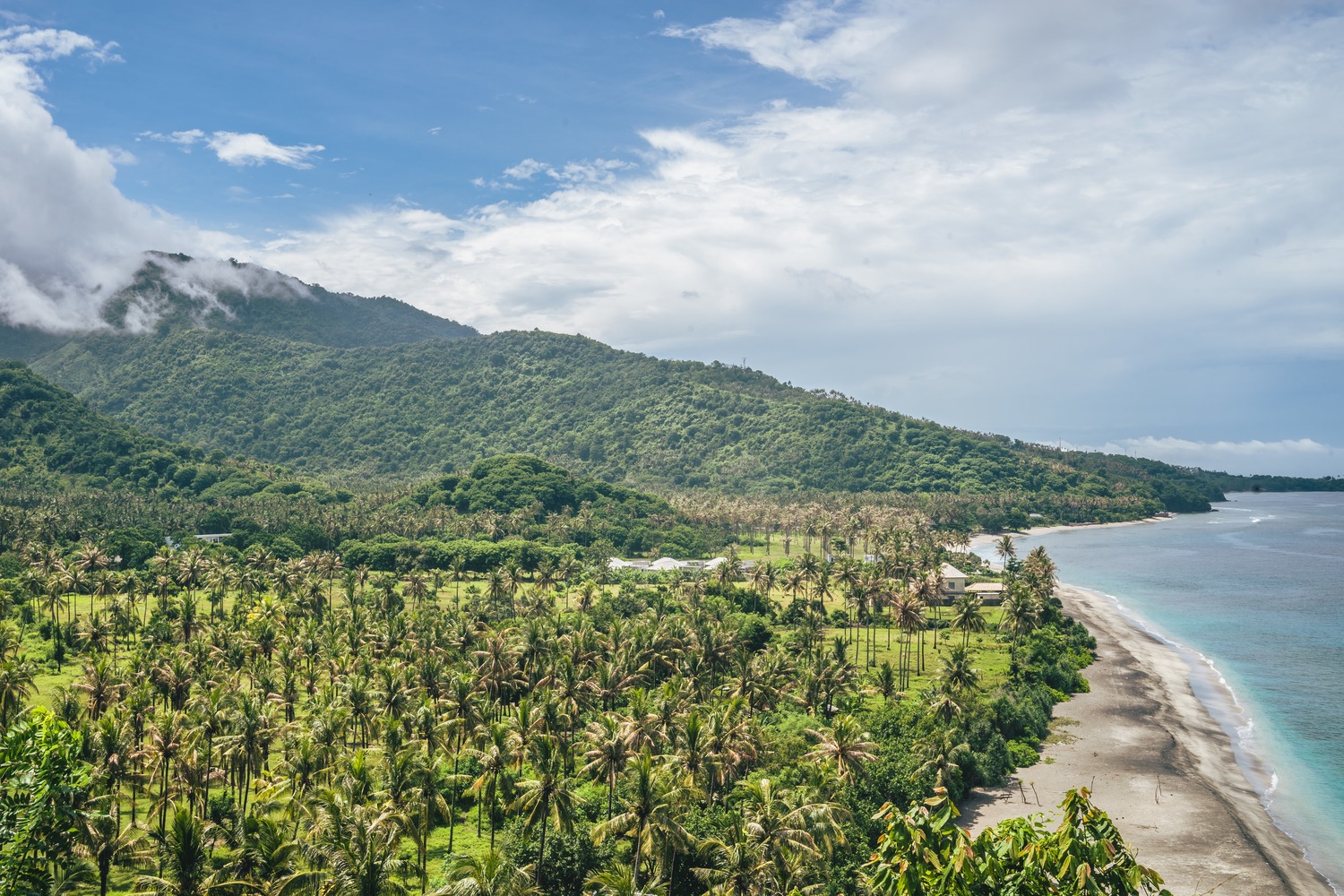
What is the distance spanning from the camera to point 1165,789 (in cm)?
7619

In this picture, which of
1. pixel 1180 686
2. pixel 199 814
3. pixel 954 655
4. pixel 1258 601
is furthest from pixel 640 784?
pixel 1258 601

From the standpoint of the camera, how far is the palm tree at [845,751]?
209ft

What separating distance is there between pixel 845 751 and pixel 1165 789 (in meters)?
32.3

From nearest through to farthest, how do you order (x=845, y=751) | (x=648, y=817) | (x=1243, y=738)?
(x=648, y=817) < (x=845, y=751) < (x=1243, y=738)

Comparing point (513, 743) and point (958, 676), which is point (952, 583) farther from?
point (513, 743)

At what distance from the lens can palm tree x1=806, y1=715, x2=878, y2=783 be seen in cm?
6378

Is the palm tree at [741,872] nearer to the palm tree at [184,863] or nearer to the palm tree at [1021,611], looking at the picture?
the palm tree at [184,863]

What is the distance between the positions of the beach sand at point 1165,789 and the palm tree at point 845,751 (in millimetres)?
9277

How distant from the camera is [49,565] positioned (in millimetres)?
131500

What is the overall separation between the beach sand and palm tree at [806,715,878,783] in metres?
9.28

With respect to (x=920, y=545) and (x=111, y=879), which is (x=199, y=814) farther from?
(x=920, y=545)

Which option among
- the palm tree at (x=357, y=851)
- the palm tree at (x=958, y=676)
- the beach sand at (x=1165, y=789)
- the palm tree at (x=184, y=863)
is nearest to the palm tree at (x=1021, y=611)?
the beach sand at (x=1165, y=789)

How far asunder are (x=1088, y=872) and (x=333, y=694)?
71.4 metres

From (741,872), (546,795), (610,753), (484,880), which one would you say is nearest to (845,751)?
(610,753)
